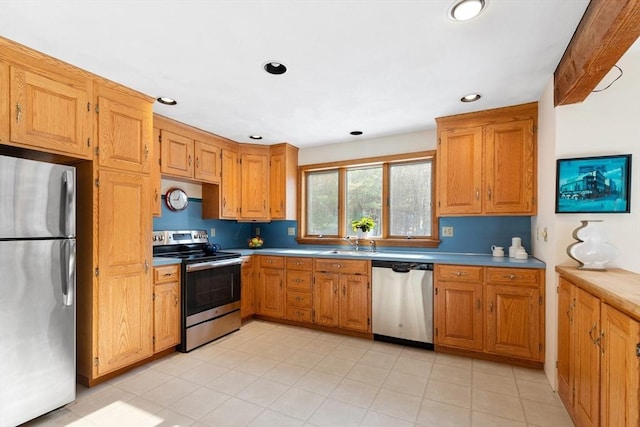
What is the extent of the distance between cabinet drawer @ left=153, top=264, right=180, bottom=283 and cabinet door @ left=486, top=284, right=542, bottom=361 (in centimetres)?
289

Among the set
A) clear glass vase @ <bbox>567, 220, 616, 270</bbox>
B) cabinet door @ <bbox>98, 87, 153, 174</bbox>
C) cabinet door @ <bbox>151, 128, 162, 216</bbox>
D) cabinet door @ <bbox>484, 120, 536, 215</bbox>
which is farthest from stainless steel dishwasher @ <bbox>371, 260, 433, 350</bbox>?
cabinet door @ <bbox>98, 87, 153, 174</bbox>

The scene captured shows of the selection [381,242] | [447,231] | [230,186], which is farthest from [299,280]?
[447,231]

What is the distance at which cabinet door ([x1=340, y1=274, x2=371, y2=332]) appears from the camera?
3252 millimetres

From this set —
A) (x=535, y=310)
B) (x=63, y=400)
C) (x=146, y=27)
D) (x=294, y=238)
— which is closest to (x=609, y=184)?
(x=535, y=310)

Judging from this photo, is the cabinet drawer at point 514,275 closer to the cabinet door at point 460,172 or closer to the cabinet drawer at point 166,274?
the cabinet door at point 460,172

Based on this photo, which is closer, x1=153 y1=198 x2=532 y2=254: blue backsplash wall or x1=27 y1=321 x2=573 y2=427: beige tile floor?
x1=27 y1=321 x2=573 y2=427: beige tile floor

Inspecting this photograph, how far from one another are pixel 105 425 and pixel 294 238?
2.88 meters

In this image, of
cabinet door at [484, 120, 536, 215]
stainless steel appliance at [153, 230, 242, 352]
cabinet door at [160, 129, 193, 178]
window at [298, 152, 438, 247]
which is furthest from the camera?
window at [298, 152, 438, 247]

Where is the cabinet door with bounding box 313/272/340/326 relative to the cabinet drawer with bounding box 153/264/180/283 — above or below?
below

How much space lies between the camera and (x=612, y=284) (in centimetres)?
152

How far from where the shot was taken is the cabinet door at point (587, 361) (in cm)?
150

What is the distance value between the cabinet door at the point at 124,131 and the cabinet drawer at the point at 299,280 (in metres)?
1.93

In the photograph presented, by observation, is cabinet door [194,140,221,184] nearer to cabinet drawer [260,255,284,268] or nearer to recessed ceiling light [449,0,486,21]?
cabinet drawer [260,255,284,268]

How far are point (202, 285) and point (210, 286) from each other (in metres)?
0.11
